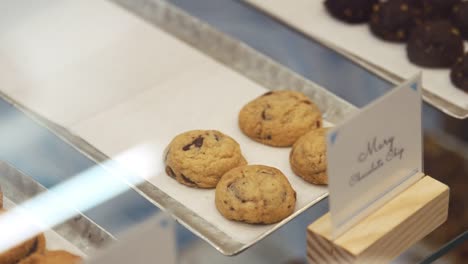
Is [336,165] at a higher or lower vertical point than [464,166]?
higher

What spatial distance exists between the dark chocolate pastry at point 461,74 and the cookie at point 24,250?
72 cm

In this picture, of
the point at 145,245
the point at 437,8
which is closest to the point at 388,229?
the point at 145,245

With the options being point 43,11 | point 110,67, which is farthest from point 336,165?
point 43,11

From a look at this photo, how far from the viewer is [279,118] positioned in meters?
1.32

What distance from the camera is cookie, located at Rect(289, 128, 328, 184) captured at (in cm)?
124

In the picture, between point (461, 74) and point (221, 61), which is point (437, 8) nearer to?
point (461, 74)

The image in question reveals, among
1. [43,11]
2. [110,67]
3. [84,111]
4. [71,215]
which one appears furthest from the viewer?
[43,11]

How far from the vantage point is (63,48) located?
5.12 feet

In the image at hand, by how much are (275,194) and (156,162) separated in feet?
0.68

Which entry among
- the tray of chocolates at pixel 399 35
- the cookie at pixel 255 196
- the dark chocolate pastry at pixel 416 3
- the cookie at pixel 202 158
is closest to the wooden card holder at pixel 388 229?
the cookie at pixel 255 196

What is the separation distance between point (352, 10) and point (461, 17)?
190 mm

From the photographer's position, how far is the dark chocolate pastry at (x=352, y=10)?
1649mm

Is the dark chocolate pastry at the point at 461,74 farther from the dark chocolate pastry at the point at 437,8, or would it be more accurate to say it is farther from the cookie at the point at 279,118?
the cookie at the point at 279,118

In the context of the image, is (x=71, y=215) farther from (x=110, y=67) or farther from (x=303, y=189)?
(x=110, y=67)
